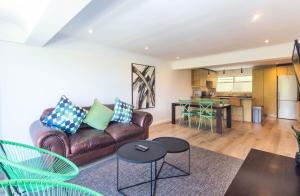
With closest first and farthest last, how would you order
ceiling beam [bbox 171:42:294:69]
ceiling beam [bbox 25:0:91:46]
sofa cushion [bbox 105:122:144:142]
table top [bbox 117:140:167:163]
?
ceiling beam [bbox 25:0:91:46] → table top [bbox 117:140:167:163] → sofa cushion [bbox 105:122:144:142] → ceiling beam [bbox 171:42:294:69]

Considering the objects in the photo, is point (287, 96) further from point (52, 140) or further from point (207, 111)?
point (52, 140)

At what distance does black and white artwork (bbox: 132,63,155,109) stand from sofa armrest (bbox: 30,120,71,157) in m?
2.57

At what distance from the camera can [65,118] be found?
8.41 feet

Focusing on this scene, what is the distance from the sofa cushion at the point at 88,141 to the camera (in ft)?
7.63

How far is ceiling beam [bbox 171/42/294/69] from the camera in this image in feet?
12.4

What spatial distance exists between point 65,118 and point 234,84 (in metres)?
7.89

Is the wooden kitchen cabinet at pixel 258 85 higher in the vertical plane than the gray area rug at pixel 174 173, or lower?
higher

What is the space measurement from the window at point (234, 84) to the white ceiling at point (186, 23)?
4.36 meters

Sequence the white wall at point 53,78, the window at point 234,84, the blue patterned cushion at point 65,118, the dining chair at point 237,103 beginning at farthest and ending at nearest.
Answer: the window at point 234,84 < the dining chair at point 237,103 < the white wall at point 53,78 < the blue patterned cushion at point 65,118

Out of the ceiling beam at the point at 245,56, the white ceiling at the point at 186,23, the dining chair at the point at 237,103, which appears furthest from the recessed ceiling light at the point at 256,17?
the dining chair at the point at 237,103

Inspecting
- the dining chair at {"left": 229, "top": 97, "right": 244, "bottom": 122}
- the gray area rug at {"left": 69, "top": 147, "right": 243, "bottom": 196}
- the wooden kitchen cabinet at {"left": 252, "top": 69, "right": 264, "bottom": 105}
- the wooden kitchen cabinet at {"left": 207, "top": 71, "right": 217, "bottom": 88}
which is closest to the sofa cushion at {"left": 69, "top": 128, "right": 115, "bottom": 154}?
the gray area rug at {"left": 69, "top": 147, "right": 243, "bottom": 196}

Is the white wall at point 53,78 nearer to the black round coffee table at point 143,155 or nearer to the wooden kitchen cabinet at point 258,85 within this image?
the black round coffee table at point 143,155

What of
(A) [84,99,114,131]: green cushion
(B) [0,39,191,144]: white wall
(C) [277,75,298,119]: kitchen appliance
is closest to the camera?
(B) [0,39,191,144]: white wall

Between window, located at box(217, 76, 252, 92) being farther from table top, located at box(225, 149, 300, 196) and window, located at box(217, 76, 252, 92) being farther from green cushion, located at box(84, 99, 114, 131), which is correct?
table top, located at box(225, 149, 300, 196)
